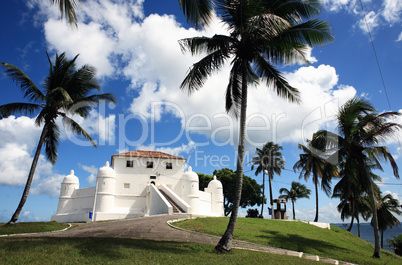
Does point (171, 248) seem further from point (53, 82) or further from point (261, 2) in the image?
point (53, 82)

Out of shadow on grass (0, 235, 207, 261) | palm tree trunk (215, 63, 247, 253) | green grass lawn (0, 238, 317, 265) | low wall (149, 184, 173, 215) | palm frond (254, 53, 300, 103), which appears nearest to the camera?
green grass lawn (0, 238, 317, 265)

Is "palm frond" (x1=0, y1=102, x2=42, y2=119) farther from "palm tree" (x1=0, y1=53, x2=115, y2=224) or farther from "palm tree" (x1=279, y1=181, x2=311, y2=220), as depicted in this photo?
"palm tree" (x1=279, y1=181, x2=311, y2=220)

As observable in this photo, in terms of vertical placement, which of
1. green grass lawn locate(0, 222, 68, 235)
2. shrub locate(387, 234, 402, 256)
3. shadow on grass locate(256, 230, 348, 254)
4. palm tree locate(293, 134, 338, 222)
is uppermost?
palm tree locate(293, 134, 338, 222)

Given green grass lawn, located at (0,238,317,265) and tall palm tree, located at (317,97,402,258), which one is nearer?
green grass lawn, located at (0,238,317,265)

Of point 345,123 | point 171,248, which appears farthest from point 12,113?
point 345,123

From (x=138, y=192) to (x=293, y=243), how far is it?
2040 centimetres

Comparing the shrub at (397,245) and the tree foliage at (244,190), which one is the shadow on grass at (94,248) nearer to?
the shrub at (397,245)

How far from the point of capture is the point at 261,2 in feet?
36.9

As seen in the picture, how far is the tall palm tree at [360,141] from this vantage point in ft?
52.4

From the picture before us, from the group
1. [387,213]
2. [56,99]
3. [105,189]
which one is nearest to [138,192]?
[105,189]

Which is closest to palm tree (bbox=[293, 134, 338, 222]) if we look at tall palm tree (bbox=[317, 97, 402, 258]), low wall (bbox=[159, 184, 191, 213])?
tall palm tree (bbox=[317, 97, 402, 258])

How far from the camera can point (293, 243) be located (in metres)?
15.3

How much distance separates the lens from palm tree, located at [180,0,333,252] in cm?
1112

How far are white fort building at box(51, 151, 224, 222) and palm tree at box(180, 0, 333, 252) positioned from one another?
1479 centimetres
